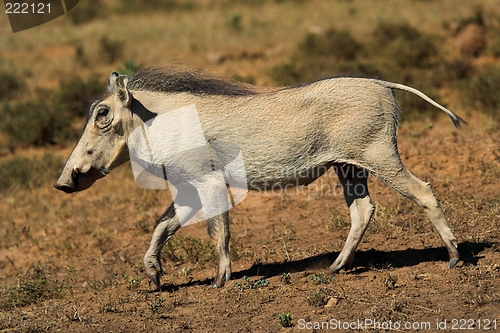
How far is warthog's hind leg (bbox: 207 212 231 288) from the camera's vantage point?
563 cm

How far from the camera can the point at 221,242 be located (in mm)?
5645

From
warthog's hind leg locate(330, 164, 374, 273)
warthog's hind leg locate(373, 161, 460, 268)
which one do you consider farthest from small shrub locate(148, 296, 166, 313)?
warthog's hind leg locate(373, 161, 460, 268)

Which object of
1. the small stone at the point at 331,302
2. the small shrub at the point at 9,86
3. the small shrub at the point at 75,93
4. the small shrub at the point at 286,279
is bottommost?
the small shrub at the point at 9,86

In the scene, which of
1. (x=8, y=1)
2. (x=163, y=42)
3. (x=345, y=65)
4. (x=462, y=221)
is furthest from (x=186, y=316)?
(x=8, y=1)

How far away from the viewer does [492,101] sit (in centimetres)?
1053

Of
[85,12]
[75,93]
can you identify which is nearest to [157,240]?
[75,93]

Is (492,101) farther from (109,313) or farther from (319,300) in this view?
(109,313)

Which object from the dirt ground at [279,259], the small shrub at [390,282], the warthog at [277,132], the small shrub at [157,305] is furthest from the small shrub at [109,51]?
the small shrub at [390,282]

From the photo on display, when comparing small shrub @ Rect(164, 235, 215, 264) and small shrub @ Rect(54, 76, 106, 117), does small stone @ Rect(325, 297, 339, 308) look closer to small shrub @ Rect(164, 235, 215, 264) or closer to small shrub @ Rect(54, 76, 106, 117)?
small shrub @ Rect(164, 235, 215, 264)

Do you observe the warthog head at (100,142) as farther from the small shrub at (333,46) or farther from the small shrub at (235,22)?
the small shrub at (235,22)

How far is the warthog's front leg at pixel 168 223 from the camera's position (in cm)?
575

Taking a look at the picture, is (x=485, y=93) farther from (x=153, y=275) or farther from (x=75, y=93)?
(x=75, y=93)

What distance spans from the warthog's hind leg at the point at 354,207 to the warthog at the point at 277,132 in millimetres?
13

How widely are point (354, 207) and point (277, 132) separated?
1.00 meters
